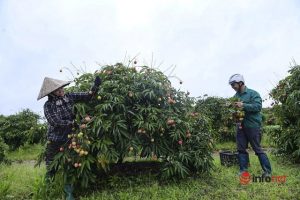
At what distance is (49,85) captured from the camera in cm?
496

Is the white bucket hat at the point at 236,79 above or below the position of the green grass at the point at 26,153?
above

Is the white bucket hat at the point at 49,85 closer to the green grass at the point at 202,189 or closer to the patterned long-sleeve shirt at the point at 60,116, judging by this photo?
the patterned long-sleeve shirt at the point at 60,116

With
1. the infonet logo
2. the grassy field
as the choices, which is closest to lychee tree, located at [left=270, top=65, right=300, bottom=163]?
the grassy field

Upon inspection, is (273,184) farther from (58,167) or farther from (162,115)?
(58,167)

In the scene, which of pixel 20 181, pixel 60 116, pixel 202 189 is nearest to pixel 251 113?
pixel 202 189

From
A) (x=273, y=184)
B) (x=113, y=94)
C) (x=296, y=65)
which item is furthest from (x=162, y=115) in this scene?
(x=296, y=65)

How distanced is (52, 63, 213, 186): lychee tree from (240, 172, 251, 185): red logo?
51cm

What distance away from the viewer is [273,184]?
17.0 ft

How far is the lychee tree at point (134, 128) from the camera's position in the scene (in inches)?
191

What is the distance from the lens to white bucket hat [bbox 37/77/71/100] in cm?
491

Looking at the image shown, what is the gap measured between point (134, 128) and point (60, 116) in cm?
104

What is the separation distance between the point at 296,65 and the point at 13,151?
9.34 metres

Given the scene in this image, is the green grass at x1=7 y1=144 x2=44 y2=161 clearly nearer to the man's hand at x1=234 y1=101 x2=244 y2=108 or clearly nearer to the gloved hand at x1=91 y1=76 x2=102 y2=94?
the gloved hand at x1=91 y1=76 x2=102 y2=94

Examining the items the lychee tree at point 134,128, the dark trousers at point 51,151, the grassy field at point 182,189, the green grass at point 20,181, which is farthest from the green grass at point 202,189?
the green grass at point 20,181
